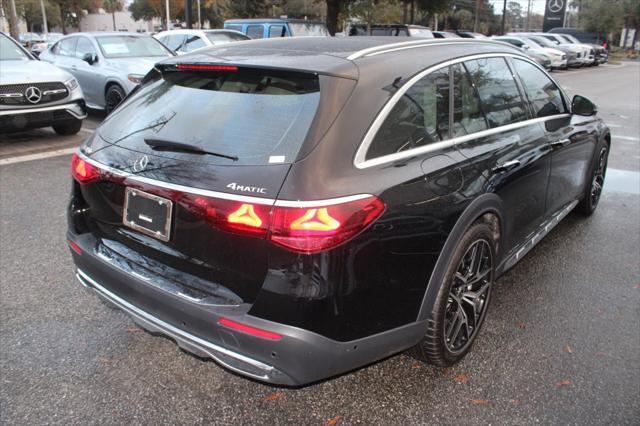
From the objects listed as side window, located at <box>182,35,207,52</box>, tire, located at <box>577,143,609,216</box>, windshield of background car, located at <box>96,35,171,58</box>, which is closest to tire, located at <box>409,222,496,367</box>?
tire, located at <box>577,143,609,216</box>

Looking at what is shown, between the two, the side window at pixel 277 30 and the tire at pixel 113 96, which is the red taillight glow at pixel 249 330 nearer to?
the tire at pixel 113 96

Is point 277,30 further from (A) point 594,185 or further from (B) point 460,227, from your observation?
(B) point 460,227

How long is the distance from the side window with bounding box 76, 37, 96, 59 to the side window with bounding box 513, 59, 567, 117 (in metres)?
8.35

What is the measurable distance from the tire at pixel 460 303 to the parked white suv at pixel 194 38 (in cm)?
989

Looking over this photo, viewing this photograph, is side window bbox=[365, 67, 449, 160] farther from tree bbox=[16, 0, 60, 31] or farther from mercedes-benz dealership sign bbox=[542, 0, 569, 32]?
tree bbox=[16, 0, 60, 31]

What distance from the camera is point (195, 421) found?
2516 millimetres

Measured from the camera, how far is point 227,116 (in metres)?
2.50

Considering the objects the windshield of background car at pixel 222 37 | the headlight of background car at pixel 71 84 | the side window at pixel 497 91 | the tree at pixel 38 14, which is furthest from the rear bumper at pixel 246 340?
the tree at pixel 38 14

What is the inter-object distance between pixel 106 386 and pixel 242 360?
3.13 ft

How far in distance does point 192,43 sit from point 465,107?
1028 cm

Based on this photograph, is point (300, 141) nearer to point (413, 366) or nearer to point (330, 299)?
point (330, 299)

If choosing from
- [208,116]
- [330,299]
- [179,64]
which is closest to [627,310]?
[330,299]

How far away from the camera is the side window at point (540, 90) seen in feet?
12.6

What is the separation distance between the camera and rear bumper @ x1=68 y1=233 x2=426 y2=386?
2133 mm
